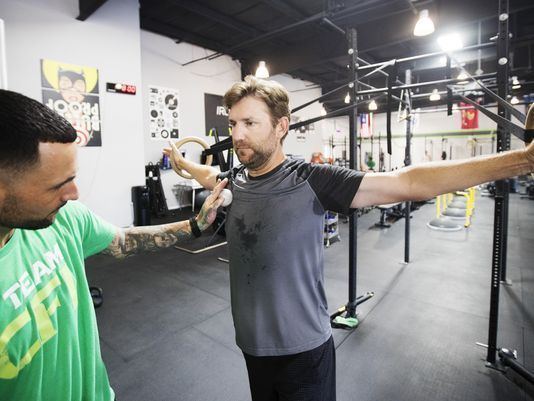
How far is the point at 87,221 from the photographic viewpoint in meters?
1.08

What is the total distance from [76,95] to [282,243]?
18.3 ft

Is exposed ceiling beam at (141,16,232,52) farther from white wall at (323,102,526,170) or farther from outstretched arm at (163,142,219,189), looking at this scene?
white wall at (323,102,526,170)

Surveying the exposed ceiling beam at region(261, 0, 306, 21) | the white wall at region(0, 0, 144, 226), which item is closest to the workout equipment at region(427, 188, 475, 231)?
the exposed ceiling beam at region(261, 0, 306, 21)

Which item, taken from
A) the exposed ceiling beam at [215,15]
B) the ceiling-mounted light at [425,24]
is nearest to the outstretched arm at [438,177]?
the ceiling-mounted light at [425,24]

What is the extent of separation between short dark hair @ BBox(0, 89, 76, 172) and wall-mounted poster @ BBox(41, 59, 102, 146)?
4.95 m

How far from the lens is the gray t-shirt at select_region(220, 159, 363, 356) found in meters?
1.15

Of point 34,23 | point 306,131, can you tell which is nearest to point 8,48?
point 34,23

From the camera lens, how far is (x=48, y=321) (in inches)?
29.8

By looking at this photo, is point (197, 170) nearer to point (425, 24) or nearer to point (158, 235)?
point (158, 235)

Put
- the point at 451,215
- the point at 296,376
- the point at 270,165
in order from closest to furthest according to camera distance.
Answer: the point at 296,376, the point at 270,165, the point at 451,215

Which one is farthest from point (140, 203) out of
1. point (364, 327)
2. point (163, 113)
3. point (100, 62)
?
point (364, 327)

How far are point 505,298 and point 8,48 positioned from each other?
7278 mm

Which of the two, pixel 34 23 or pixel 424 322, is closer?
pixel 424 322

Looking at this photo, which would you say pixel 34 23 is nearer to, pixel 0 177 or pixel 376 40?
pixel 0 177
